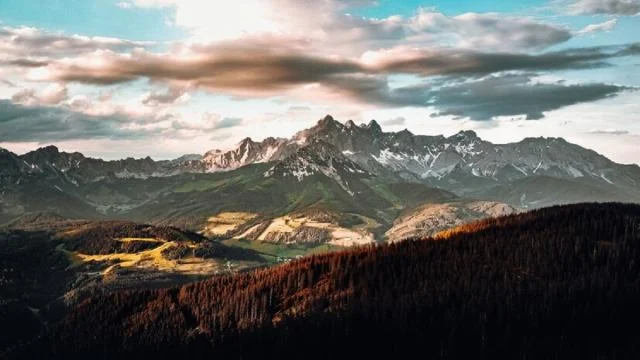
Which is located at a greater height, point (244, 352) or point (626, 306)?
point (626, 306)

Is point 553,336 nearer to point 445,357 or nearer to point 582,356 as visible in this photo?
point 582,356

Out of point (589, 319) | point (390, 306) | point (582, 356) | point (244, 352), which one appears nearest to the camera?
point (582, 356)

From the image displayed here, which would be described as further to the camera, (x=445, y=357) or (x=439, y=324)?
(x=439, y=324)

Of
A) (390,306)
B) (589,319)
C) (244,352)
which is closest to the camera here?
(589,319)

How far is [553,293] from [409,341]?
49.2m

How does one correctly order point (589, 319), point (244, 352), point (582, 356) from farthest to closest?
point (244, 352) < point (589, 319) < point (582, 356)

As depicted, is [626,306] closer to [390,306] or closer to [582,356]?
[582,356]

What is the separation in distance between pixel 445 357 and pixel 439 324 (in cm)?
1719

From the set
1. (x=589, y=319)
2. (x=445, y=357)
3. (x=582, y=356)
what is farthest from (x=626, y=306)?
(x=445, y=357)

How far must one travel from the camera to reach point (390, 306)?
200 m

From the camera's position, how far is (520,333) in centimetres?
17062

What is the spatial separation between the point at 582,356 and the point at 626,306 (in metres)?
28.6

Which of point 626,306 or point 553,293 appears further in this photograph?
point 553,293

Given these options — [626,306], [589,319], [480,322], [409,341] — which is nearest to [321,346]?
[409,341]
